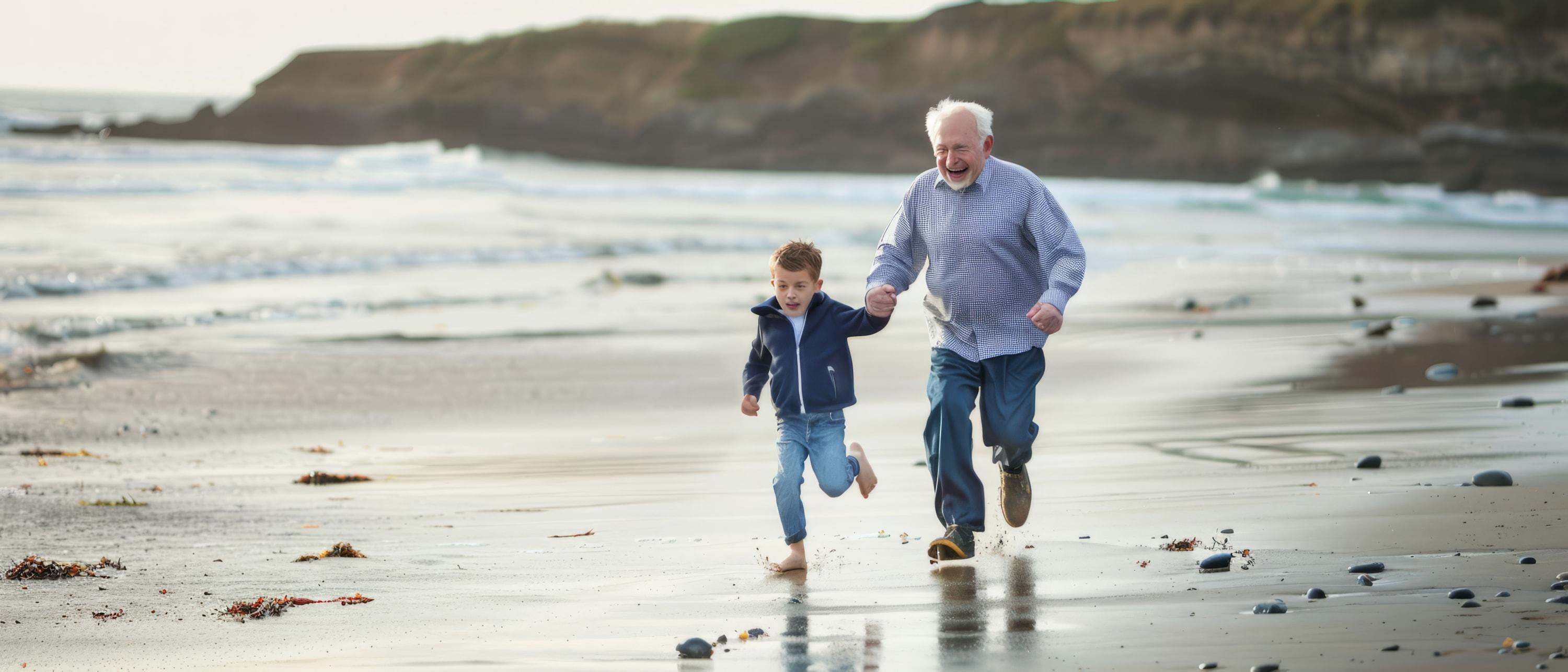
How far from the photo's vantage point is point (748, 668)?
3.61 m

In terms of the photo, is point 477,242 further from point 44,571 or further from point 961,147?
point 961,147

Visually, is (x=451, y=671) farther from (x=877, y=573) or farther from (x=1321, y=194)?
(x=1321, y=194)

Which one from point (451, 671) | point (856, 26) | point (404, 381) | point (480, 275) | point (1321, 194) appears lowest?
point (451, 671)

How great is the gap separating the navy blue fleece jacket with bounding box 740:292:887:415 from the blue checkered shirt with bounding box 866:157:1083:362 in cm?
14

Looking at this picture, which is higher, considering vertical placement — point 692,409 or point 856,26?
point 856,26

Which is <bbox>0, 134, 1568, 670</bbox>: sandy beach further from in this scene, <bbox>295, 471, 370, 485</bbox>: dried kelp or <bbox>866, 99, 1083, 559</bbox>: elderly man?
<bbox>866, 99, 1083, 559</bbox>: elderly man

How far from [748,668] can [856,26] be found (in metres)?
102

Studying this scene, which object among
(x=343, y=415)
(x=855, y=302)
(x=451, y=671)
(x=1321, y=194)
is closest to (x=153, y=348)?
(x=343, y=415)

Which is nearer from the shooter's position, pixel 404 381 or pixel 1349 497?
pixel 1349 497

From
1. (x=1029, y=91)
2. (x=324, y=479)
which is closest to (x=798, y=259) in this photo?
(x=324, y=479)

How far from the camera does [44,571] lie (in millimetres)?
4723

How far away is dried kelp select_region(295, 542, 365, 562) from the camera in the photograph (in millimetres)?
5000

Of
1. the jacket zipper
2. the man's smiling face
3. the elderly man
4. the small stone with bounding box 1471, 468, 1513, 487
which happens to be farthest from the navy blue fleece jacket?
the small stone with bounding box 1471, 468, 1513, 487

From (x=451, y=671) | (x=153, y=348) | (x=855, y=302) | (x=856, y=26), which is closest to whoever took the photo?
(x=451, y=671)
